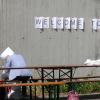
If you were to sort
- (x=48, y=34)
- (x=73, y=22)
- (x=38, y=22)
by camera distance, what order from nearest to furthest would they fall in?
(x=38, y=22) < (x=48, y=34) < (x=73, y=22)

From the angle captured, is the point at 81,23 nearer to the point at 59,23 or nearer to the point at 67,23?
the point at 67,23

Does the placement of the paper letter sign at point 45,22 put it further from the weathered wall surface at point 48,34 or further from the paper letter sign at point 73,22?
→ the paper letter sign at point 73,22

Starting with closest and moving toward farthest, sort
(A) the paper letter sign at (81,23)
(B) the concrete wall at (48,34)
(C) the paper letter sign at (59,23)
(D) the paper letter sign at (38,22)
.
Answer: (B) the concrete wall at (48,34)
(D) the paper letter sign at (38,22)
(C) the paper letter sign at (59,23)
(A) the paper letter sign at (81,23)

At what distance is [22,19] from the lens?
1627 centimetres

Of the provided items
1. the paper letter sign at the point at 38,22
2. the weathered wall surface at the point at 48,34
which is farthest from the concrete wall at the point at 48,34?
the paper letter sign at the point at 38,22

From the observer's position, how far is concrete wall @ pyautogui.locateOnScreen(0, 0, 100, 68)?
1622cm

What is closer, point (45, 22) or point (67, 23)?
point (45, 22)

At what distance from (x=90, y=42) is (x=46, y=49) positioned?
1.24 meters

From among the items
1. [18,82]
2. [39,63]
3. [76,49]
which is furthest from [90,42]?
[18,82]

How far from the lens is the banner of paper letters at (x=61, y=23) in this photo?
1636 cm

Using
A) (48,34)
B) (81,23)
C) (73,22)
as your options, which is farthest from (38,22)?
(81,23)

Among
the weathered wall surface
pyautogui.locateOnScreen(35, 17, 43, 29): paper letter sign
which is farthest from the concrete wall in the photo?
pyautogui.locateOnScreen(35, 17, 43, 29): paper letter sign

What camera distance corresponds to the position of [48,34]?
649 inches

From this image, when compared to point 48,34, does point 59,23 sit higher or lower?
higher
